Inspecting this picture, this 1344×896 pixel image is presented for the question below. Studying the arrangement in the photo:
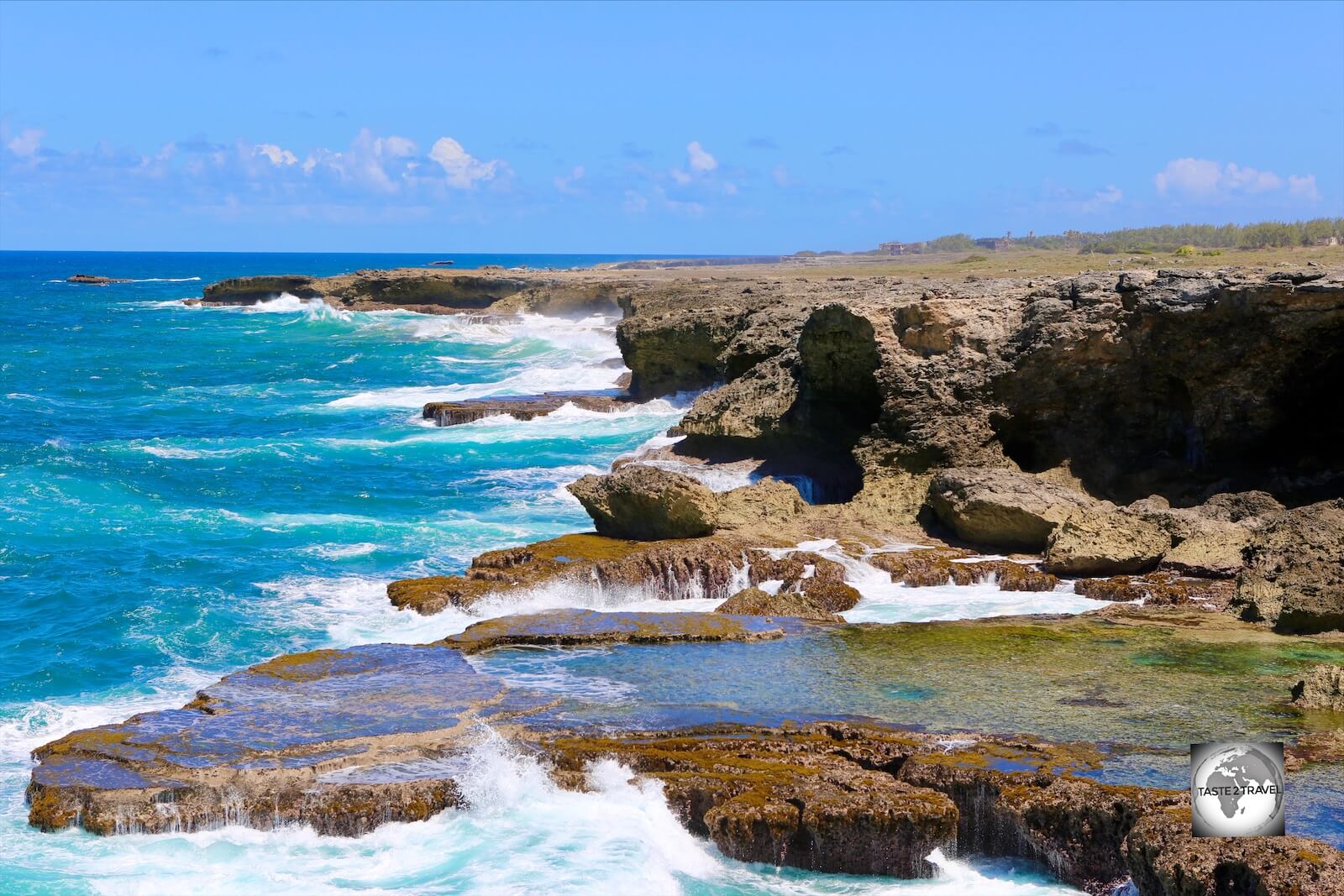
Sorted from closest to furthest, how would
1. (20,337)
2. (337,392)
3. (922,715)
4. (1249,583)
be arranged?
(922,715)
(1249,583)
(337,392)
(20,337)

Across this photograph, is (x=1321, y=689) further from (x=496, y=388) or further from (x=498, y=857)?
(x=496, y=388)

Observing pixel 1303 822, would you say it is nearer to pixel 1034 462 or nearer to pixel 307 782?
pixel 307 782

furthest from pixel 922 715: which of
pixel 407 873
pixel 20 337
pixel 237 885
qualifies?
pixel 20 337

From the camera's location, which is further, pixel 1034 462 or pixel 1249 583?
pixel 1034 462

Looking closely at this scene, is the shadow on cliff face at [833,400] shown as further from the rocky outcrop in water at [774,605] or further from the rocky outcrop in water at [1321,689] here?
the rocky outcrop in water at [1321,689]

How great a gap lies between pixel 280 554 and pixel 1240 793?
16.6m

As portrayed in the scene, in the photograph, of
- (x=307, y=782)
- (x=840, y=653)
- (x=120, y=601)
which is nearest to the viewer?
(x=307, y=782)

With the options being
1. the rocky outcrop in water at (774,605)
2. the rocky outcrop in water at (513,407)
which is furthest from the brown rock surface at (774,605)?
the rocky outcrop in water at (513,407)

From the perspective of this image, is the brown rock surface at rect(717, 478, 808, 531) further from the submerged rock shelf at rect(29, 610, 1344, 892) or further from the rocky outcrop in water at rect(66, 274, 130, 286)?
the rocky outcrop in water at rect(66, 274, 130, 286)

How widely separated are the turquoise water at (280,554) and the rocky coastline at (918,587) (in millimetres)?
327

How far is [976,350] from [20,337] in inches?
2473

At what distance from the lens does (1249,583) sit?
50.9 feet

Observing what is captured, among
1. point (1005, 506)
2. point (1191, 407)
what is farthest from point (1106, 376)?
point (1005, 506)

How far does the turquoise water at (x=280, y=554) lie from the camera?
34.3ft
